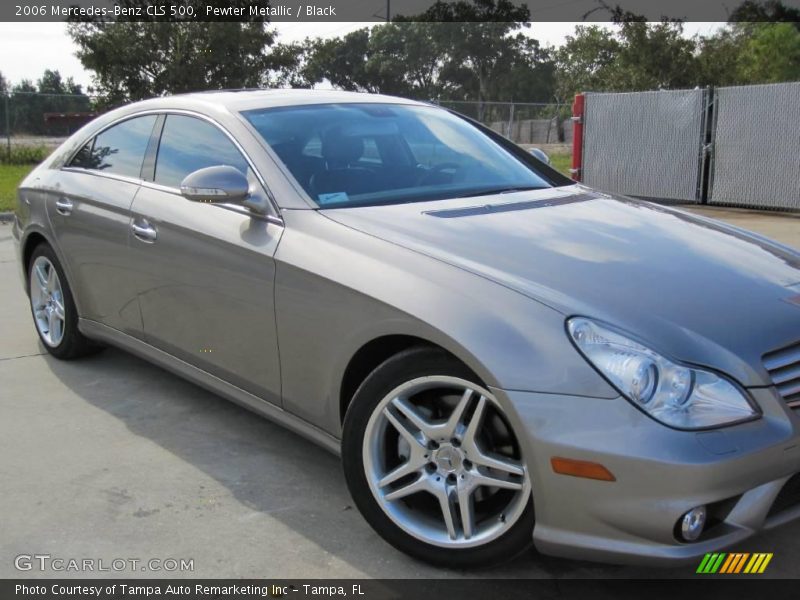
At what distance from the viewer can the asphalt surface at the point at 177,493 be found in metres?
2.81

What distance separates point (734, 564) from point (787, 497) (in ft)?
1.31

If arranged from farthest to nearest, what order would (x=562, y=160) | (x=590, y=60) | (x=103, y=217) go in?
1. (x=590, y=60)
2. (x=562, y=160)
3. (x=103, y=217)

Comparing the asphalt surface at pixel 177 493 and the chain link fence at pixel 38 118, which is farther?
the chain link fence at pixel 38 118

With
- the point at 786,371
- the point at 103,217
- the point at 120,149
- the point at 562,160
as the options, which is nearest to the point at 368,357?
the point at 786,371

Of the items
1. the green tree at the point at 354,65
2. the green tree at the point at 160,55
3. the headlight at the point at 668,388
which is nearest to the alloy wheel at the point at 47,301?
the headlight at the point at 668,388

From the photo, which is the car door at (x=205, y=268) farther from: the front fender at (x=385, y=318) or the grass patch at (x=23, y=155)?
the grass patch at (x=23, y=155)

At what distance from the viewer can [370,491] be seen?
2.80m

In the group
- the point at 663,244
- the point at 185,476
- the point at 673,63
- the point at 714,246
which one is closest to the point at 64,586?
the point at 185,476

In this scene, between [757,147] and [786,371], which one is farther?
[757,147]

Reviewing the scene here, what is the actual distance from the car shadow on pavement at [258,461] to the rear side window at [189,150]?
112cm

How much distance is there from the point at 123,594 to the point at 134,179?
2.19 metres

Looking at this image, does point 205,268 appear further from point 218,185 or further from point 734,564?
point 734,564

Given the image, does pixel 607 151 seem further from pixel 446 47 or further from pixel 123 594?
pixel 446 47

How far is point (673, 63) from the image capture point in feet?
71.6
